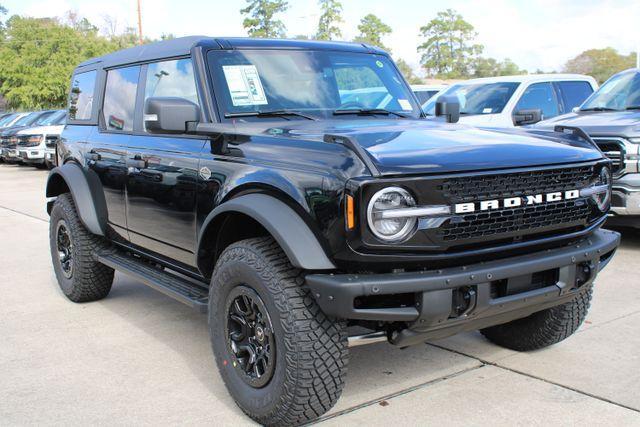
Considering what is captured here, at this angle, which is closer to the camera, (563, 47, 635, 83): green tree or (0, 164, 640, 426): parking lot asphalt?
(0, 164, 640, 426): parking lot asphalt

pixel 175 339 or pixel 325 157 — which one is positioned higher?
pixel 325 157

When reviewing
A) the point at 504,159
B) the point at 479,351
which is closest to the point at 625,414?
the point at 479,351

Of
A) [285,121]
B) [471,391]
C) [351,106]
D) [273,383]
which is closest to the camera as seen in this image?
[273,383]

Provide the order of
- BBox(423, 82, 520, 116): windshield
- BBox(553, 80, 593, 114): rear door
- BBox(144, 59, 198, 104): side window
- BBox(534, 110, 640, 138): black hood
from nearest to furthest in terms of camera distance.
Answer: BBox(144, 59, 198, 104): side window
BBox(534, 110, 640, 138): black hood
BBox(423, 82, 520, 116): windshield
BBox(553, 80, 593, 114): rear door

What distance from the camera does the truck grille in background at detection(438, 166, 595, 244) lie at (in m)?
2.95

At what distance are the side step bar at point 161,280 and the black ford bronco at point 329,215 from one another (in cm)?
2

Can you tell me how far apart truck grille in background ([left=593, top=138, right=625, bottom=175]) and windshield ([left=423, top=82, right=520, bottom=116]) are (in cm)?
317

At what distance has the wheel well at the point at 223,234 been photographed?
3.54m

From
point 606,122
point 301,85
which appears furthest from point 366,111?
point 606,122

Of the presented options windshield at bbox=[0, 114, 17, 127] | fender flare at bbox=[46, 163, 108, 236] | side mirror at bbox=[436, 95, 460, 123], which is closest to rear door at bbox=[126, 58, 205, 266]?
fender flare at bbox=[46, 163, 108, 236]

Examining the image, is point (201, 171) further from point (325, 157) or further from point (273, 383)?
point (273, 383)

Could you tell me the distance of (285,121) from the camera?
12.8ft

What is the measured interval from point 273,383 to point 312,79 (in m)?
1.94

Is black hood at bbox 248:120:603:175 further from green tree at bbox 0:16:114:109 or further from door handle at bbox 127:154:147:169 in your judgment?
green tree at bbox 0:16:114:109
